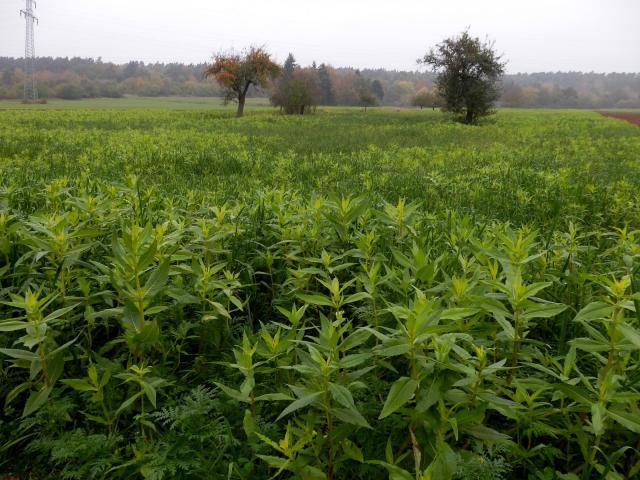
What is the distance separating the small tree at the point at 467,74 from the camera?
3559 centimetres

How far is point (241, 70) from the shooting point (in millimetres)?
44156

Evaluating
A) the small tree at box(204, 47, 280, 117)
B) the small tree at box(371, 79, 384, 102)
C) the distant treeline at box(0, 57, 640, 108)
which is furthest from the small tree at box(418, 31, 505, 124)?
the small tree at box(371, 79, 384, 102)

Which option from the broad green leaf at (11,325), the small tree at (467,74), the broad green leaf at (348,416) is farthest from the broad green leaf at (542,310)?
the small tree at (467,74)

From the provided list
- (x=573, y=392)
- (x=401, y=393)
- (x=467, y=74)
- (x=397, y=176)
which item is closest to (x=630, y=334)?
(x=573, y=392)

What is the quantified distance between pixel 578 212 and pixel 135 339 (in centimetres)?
525

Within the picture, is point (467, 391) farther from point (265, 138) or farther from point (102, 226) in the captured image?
point (265, 138)

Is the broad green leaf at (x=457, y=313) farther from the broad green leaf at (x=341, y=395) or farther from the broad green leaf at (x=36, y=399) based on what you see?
the broad green leaf at (x=36, y=399)

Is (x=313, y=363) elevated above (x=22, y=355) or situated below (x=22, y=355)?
above

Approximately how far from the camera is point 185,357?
2559mm

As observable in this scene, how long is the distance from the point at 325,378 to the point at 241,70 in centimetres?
4666

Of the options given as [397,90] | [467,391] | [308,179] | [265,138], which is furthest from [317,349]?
[397,90]

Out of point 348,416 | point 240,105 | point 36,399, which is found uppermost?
point 240,105

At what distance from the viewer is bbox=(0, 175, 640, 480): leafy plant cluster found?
1592 mm

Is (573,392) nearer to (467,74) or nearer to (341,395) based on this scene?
(341,395)
